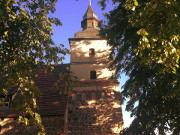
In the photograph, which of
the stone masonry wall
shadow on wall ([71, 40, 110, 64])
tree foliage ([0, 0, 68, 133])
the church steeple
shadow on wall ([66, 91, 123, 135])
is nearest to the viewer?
tree foliage ([0, 0, 68, 133])

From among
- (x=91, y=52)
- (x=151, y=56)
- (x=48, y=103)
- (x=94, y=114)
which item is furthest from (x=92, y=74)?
(x=151, y=56)

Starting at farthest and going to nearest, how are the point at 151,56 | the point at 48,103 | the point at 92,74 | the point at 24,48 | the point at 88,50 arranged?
the point at 88,50, the point at 92,74, the point at 48,103, the point at 24,48, the point at 151,56

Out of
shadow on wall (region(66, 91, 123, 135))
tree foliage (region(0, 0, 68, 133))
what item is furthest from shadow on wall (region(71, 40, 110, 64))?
tree foliage (region(0, 0, 68, 133))

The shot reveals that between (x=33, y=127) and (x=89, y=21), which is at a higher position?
(x=89, y=21)

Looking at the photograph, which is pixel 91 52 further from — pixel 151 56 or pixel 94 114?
pixel 151 56

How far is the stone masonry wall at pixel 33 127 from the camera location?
875cm

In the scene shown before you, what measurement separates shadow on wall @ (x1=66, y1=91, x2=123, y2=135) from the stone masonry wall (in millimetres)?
1730

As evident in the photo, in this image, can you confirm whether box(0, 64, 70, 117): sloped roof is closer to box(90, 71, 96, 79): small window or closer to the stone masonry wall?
the stone masonry wall

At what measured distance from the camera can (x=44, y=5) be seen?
6.93 meters

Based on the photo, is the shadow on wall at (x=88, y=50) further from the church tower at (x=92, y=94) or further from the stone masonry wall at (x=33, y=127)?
the stone masonry wall at (x=33, y=127)

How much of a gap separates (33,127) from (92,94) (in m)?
4.60

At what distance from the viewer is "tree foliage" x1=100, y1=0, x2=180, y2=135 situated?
3.15 m

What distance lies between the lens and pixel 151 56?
3.45 m

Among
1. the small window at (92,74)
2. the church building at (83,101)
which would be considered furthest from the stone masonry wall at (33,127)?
the small window at (92,74)
